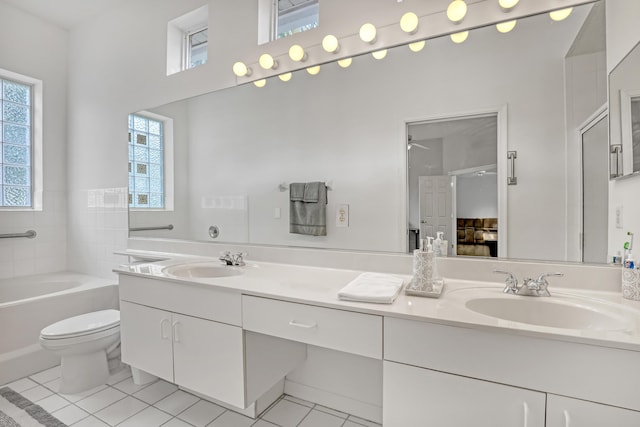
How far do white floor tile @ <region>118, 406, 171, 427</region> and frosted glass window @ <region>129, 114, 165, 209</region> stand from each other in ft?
4.53

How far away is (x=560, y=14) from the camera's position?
123 cm

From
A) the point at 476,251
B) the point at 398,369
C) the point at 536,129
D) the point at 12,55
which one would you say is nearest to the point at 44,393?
the point at 398,369

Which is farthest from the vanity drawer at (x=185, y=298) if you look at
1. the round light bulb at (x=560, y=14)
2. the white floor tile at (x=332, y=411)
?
the round light bulb at (x=560, y=14)

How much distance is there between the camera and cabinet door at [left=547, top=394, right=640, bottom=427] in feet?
2.42

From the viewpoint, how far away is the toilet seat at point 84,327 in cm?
175

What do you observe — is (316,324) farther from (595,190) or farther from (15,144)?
(15,144)

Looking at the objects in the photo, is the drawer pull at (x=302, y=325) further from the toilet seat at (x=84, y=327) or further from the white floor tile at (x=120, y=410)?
the toilet seat at (x=84, y=327)

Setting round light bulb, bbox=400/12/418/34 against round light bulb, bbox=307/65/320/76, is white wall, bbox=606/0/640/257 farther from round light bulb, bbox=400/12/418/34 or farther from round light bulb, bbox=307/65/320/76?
round light bulb, bbox=307/65/320/76

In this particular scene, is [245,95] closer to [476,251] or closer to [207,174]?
[207,174]

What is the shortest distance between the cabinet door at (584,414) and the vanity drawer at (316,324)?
474 mm

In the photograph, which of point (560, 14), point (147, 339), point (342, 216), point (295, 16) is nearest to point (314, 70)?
point (295, 16)

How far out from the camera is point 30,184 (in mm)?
2848

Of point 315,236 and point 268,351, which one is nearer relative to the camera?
point 268,351

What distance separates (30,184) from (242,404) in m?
3.06
